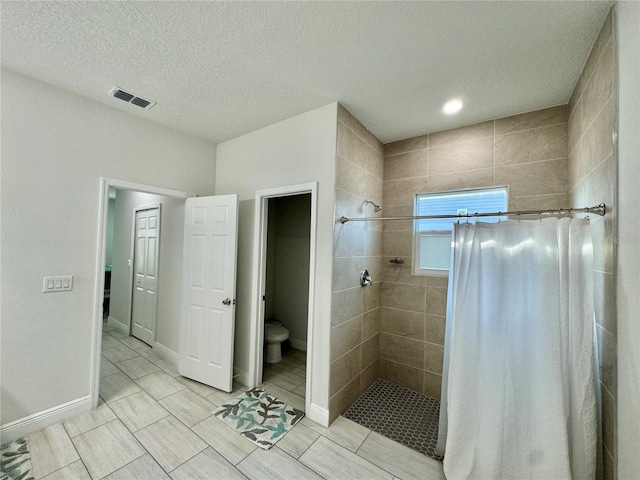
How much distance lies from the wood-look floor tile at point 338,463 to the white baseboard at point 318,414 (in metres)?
0.18

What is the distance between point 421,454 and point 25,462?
8.66ft

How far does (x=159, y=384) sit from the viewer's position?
99.2 inches

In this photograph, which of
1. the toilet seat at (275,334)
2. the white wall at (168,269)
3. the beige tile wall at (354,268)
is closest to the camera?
the beige tile wall at (354,268)

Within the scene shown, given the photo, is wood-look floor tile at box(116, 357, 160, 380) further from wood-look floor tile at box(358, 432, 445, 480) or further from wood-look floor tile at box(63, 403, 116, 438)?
wood-look floor tile at box(358, 432, 445, 480)

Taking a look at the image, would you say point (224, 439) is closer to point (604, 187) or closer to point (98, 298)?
point (98, 298)

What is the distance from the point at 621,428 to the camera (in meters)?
1.06

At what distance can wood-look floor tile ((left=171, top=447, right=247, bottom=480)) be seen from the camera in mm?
1522

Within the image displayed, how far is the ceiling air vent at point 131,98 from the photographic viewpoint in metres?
2.00

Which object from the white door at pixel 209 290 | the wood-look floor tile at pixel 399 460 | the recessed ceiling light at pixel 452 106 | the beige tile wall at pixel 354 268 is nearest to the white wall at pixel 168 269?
the white door at pixel 209 290

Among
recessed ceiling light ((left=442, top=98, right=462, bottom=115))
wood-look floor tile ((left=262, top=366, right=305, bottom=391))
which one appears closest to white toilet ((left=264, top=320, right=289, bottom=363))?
wood-look floor tile ((left=262, top=366, right=305, bottom=391))

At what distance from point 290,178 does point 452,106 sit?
1.54 meters

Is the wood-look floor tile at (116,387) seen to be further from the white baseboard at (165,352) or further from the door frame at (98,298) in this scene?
the white baseboard at (165,352)

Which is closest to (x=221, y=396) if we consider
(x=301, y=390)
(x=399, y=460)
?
(x=301, y=390)

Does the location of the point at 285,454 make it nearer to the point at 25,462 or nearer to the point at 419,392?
the point at 419,392
